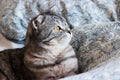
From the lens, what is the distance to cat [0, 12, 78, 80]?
1.17 meters

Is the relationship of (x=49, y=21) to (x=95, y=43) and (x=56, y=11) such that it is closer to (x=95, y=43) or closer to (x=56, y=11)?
(x=95, y=43)

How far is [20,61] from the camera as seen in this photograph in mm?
1348

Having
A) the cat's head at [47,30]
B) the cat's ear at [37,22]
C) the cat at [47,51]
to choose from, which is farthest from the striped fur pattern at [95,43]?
the cat's ear at [37,22]

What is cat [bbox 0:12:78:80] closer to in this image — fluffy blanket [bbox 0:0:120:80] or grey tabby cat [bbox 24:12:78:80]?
grey tabby cat [bbox 24:12:78:80]

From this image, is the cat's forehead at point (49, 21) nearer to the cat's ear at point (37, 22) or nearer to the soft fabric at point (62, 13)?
the cat's ear at point (37, 22)

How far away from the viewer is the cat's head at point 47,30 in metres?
1.16

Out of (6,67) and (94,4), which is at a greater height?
(94,4)

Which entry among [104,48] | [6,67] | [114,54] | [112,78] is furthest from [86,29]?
[112,78]

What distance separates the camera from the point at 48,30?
116cm

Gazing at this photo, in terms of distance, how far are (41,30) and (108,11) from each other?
695mm

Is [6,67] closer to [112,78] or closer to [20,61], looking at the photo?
[20,61]

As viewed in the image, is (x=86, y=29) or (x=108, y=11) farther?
(x=108, y=11)

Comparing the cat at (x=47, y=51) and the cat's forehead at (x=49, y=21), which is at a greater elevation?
the cat's forehead at (x=49, y=21)

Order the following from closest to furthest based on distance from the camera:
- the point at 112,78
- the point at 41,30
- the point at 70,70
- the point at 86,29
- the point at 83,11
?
1. the point at 112,78
2. the point at 41,30
3. the point at 70,70
4. the point at 86,29
5. the point at 83,11
